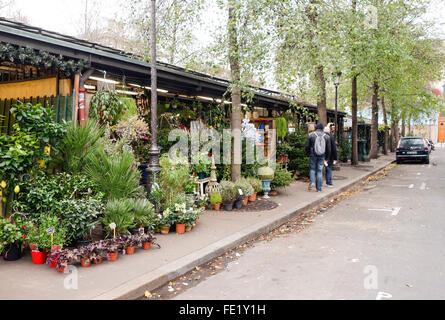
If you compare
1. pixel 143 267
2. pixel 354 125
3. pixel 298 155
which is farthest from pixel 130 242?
pixel 354 125

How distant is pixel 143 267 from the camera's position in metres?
4.91

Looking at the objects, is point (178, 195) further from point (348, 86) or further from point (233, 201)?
point (348, 86)

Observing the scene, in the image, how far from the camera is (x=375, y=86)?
25.2 m

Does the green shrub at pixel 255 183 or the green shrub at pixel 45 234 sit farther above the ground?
the green shrub at pixel 255 183

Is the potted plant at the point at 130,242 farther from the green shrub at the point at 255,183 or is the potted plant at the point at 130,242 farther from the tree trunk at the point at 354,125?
the tree trunk at the point at 354,125

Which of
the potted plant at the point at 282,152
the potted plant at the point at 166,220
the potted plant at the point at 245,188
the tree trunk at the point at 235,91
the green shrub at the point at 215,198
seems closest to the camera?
the potted plant at the point at 166,220

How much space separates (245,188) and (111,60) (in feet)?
14.2

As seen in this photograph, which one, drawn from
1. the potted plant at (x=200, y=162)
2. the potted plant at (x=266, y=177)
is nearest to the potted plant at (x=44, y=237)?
the potted plant at (x=200, y=162)

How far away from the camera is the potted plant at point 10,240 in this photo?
189 inches

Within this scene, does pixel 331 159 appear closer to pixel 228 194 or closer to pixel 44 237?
pixel 228 194

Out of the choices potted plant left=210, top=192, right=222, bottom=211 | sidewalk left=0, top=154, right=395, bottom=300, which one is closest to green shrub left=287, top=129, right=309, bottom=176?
potted plant left=210, top=192, right=222, bottom=211

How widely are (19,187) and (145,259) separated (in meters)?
2.05

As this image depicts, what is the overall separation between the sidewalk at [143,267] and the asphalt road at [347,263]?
45 cm

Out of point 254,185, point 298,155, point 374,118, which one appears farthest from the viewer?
point 374,118
